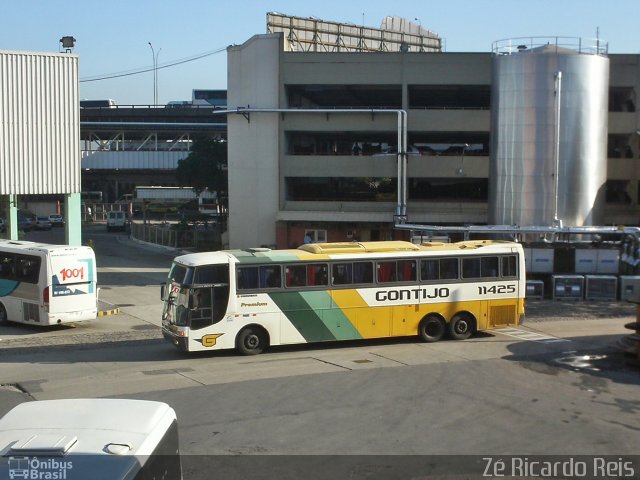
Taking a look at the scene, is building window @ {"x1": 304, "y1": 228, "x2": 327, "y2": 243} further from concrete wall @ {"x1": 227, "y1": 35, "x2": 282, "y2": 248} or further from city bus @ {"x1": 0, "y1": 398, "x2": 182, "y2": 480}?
city bus @ {"x1": 0, "y1": 398, "x2": 182, "y2": 480}

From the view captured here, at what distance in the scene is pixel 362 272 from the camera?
19.8 m

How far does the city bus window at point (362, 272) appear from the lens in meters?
19.8

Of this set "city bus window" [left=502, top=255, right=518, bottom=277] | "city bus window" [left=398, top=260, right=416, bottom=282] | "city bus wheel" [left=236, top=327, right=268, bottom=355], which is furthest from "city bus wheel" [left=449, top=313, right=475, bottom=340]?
"city bus wheel" [left=236, top=327, right=268, bottom=355]

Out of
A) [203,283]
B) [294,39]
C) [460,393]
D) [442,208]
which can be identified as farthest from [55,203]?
[460,393]

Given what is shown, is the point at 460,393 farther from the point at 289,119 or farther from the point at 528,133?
the point at 289,119

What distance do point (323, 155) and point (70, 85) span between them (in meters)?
17.7

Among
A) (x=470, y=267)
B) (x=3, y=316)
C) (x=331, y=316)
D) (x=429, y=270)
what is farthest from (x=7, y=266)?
(x=470, y=267)

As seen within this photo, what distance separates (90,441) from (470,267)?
16.4 metres

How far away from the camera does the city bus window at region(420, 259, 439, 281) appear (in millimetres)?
20359

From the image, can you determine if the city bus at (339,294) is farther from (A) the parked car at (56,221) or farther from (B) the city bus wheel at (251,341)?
(A) the parked car at (56,221)

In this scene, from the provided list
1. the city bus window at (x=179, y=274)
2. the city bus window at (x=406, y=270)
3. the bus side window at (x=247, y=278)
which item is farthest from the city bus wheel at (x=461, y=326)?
the city bus window at (x=179, y=274)

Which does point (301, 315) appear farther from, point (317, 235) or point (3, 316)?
point (317, 235)

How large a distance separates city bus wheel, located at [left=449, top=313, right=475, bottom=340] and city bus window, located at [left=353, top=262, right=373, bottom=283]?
2771 millimetres

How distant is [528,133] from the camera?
34375mm
